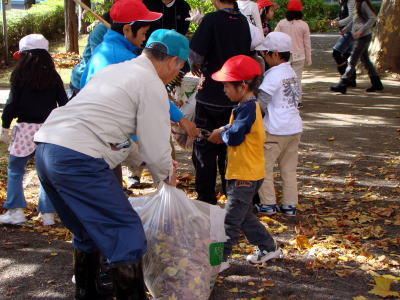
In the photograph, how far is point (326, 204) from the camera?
6.08m

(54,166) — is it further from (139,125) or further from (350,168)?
(350,168)

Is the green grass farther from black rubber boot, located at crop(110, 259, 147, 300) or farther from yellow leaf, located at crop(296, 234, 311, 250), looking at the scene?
black rubber boot, located at crop(110, 259, 147, 300)

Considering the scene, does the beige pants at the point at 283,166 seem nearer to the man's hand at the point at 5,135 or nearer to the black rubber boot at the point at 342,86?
the man's hand at the point at 5,135

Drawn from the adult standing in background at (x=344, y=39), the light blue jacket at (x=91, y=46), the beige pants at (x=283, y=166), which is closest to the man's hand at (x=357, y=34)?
the adult standing in background at (x=344, y=39)

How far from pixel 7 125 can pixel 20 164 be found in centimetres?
36

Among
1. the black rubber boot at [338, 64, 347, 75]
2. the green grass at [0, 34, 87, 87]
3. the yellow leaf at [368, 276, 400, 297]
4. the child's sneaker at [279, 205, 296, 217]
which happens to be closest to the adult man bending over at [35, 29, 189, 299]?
the yellow leaf at [368, 276, 400, 297]

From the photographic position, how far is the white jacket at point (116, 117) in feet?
10.9

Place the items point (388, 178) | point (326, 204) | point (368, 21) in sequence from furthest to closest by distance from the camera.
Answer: point (368, 21)
point (388, 178)
point (326, 204)

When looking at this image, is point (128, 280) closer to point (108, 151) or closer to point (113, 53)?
point (108, 151)

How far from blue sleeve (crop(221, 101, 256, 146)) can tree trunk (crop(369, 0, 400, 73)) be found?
31.8 ft

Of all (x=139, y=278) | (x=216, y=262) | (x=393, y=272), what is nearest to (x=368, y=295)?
(x=393, y=272)

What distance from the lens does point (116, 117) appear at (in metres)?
3.36

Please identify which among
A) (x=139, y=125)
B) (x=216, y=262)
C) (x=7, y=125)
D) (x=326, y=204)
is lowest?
(x=326, y=204)

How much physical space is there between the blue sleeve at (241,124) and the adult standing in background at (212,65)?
123cm
